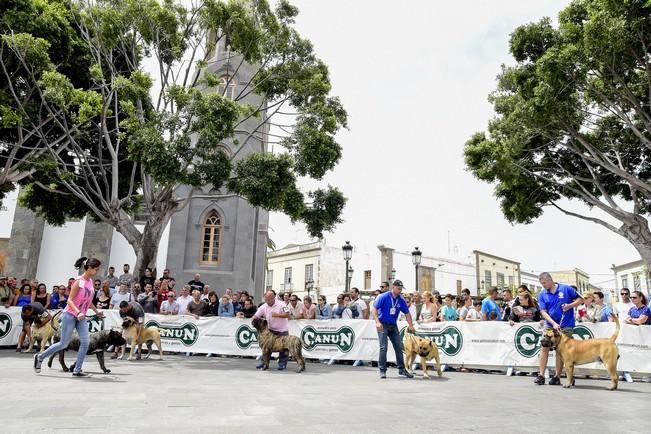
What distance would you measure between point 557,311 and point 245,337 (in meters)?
8.44

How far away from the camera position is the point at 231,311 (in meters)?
14.6

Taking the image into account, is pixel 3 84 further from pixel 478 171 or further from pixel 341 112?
pixel 478 171

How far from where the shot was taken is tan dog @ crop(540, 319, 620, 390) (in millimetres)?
8289

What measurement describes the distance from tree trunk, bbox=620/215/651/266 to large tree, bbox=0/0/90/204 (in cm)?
2151

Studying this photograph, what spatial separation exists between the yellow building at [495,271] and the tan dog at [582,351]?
4770 cm

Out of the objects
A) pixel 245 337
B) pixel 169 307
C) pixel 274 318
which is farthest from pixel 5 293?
pixel 274 318

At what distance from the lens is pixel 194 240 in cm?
2544

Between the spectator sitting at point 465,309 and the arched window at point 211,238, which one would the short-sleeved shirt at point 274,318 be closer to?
the spectator sitting at point 465,309

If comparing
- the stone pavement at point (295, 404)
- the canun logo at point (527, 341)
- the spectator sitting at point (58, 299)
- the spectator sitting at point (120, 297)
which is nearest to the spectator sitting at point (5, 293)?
the spectator sitting at point (58, 299)

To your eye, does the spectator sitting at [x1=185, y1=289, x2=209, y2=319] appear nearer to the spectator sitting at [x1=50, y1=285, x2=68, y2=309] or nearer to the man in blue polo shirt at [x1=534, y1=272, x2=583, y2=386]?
the spectator sitting at [x1=50, y1=285, x2=68, y2=309]

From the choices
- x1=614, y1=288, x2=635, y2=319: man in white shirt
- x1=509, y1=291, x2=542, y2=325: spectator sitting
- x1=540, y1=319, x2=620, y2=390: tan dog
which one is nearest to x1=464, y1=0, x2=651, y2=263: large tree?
x1=614, y1=288, x2=635, y2=319: man in white shirt

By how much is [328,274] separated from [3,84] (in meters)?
39.7

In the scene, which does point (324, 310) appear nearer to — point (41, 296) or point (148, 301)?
point (148, 301)

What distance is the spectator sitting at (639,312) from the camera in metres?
10.6
